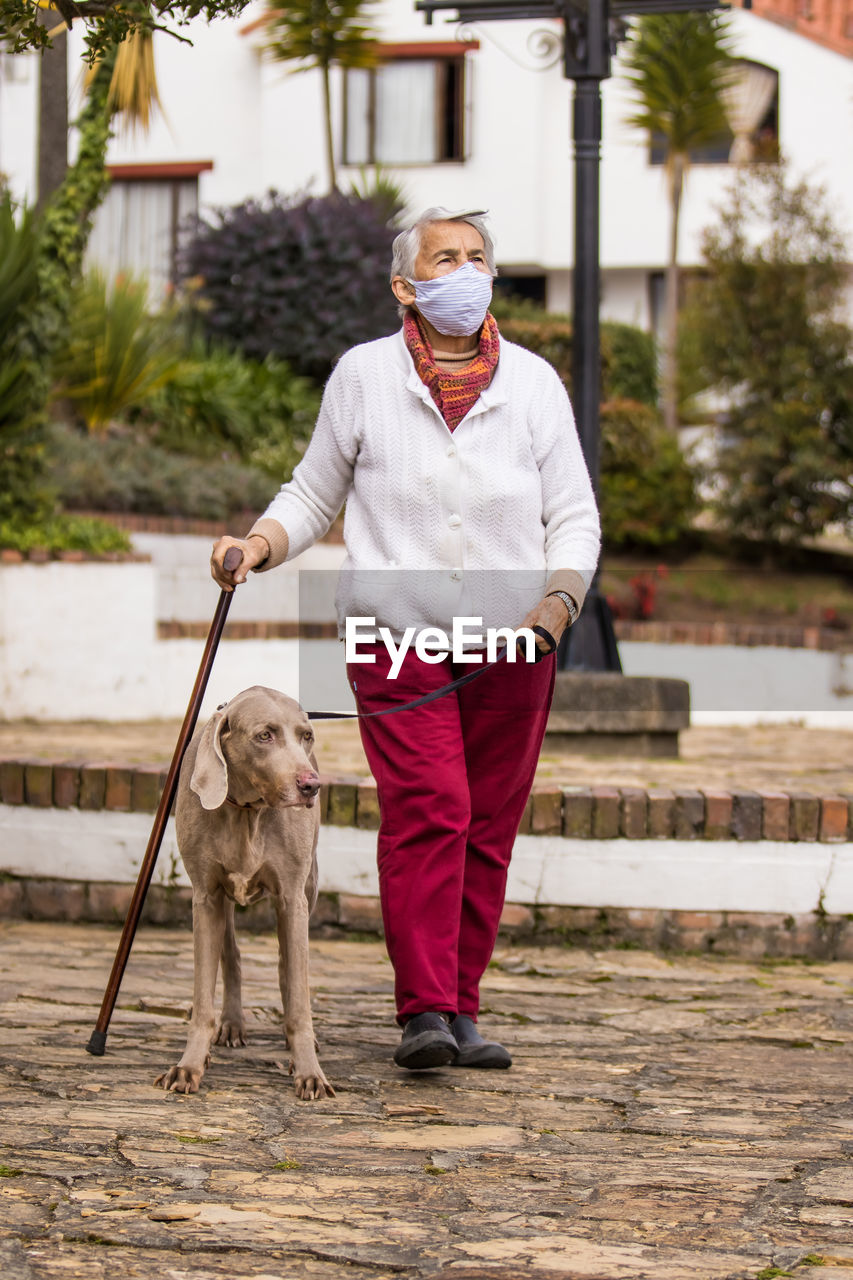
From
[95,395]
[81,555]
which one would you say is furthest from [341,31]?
[81,555]

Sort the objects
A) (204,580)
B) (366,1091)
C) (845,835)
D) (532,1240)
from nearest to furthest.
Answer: (532,1240), (366,1091), (845,835), (204,580)

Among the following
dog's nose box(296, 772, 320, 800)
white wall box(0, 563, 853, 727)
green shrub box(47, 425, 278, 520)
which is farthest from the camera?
green shrub box(47, 425, 278, 520)

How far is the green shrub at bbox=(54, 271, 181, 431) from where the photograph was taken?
37.8 feet

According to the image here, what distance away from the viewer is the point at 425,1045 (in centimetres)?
373

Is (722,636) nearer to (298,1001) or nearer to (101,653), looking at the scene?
(101,653)

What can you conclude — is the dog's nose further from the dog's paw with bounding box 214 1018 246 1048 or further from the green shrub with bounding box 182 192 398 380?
the green shrub with bounding box 182 192 398 380

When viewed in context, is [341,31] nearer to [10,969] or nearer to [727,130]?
[727,130]

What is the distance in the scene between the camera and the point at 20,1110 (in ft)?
11.1

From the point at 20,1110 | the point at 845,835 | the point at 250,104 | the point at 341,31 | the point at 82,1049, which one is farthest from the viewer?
the point at 250,104

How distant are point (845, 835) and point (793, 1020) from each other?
990mm

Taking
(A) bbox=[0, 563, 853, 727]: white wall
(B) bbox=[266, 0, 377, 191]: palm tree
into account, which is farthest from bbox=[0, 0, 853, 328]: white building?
(A) bbox=[0, 563, 853, 727]: white wall

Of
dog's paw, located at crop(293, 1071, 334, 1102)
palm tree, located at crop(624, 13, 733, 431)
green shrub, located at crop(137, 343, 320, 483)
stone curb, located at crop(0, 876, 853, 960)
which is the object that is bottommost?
stone curb, located at crop(0, 876, 853, 960)

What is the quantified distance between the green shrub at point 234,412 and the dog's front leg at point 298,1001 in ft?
30.1

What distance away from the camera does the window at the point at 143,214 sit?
Result: 2347 cm
